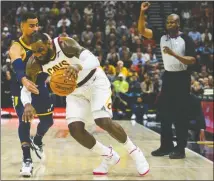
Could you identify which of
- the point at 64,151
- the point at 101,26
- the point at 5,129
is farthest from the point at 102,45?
the point at 5,129

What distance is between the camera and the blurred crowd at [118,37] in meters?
2.33

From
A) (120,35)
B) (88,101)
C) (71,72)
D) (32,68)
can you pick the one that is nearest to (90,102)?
(88,101)

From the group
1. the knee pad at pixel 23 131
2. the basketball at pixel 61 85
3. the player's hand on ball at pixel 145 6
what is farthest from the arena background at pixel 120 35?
the basketball at pixel 61 85

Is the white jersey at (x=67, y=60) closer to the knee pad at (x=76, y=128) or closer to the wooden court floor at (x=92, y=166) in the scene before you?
the knee pad at (x=76, y=128)

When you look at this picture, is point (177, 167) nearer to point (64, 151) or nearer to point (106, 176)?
point (106, 176)

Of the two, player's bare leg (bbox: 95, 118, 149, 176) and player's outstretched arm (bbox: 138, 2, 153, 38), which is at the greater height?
player's outstretched arm (bbox: 138, 2, 153, 38)

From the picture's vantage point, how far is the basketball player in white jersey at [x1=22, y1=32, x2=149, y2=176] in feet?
7.19

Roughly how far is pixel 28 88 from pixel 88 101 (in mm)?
878

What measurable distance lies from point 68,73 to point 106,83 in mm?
972

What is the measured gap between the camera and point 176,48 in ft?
6.62

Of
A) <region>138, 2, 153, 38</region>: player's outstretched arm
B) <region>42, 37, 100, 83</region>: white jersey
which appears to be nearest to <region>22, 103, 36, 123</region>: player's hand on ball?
<region>42, 37, 100, 83</region>: white jersey

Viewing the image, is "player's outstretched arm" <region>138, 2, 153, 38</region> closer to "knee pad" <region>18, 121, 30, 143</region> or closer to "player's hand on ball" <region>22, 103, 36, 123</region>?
"player's hand on ball" <region>22, 103, 36, 123</region>

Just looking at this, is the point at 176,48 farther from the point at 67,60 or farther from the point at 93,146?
the point at 93,146

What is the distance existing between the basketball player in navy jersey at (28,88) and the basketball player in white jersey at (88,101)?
6cm
